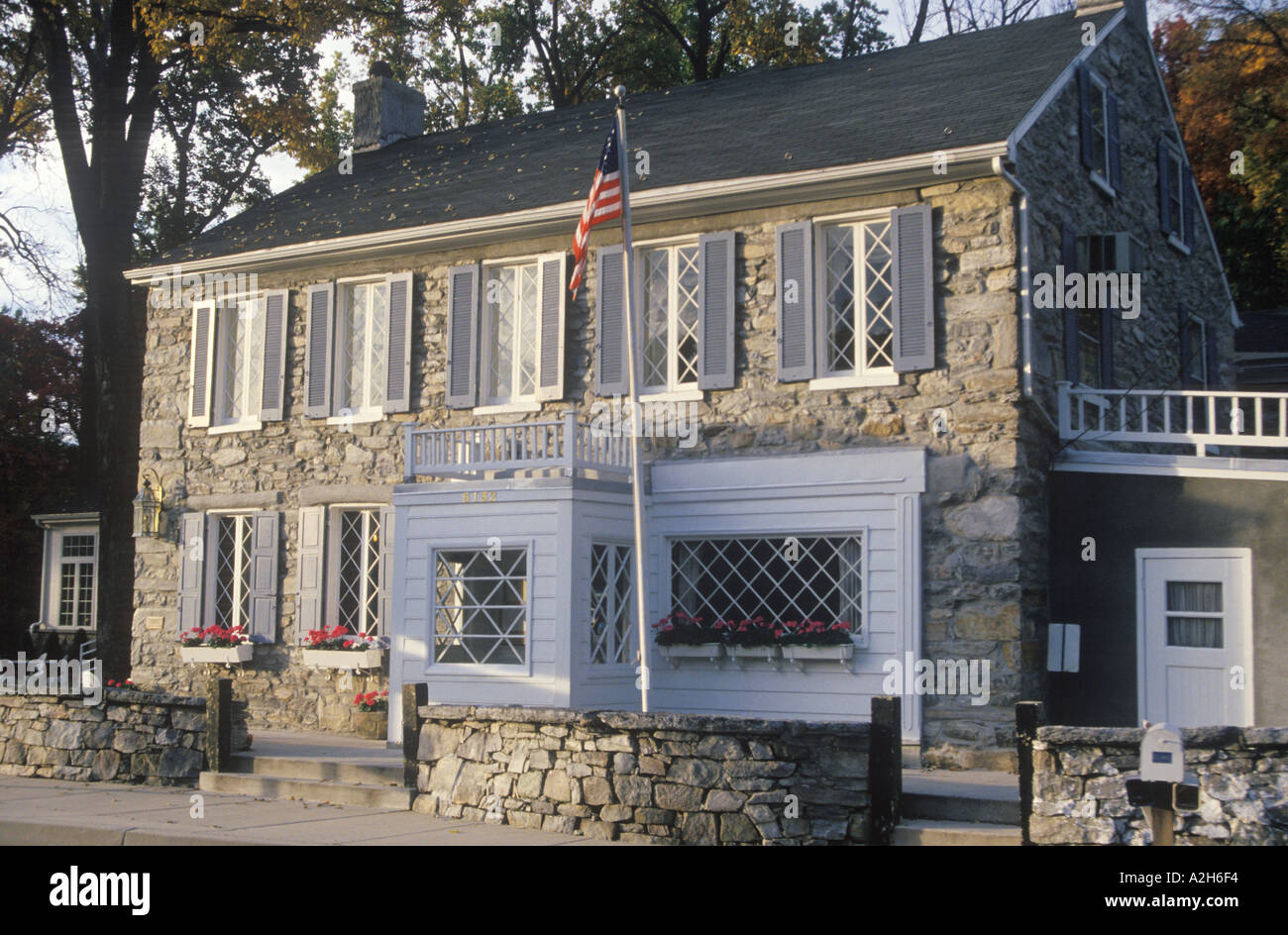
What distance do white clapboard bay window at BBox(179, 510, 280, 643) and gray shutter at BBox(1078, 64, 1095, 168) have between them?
10.1m

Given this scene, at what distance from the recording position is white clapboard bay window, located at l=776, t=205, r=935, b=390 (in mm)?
12594

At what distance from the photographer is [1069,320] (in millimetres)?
13344

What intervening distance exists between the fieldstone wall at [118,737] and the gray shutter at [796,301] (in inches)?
242

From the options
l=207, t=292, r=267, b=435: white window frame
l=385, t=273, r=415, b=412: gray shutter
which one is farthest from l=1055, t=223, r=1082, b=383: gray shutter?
l=207, t=292, r=267, b=435: white window frame

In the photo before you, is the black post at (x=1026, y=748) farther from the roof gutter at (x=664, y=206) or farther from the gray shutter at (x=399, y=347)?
the gray shutter at (x=399, y=347)

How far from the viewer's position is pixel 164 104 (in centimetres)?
2862

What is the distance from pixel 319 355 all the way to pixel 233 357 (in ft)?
5.61

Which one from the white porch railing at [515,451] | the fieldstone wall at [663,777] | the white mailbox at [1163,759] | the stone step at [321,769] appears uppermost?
the white porch railing at [515,451]

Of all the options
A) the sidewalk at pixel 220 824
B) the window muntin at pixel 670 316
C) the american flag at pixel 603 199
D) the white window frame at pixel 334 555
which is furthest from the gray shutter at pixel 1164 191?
the sidewalk at pixel 220 824

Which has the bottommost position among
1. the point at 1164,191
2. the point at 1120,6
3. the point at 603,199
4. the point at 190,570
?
the point at 190,570

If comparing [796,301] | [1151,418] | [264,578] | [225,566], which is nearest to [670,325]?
[796,301]

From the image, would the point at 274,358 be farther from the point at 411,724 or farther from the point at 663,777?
the point at 663,777

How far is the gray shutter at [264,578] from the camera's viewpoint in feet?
53.2

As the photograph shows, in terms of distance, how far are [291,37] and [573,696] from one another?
14146mm
